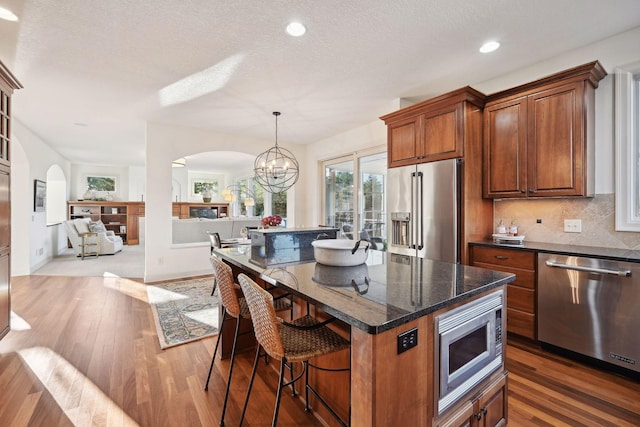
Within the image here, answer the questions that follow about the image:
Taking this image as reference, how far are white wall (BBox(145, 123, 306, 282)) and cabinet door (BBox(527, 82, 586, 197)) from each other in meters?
4.76

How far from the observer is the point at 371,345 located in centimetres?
95

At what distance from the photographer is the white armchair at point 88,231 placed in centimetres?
700

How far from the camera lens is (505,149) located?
9.48 feet

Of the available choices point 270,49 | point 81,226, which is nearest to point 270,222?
point 270,49

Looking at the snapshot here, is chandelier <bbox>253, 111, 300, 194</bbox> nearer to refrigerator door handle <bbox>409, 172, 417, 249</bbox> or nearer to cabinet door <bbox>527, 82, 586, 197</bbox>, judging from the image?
refrigerator door handle <bbox>409, 172, 417, 249</bbox>

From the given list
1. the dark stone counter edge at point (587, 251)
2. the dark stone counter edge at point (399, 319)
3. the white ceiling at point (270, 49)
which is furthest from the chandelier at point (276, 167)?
the dark stone counter edge at point (399, 319)

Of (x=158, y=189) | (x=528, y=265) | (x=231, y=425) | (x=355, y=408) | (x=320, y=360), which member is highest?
(x=158, y=189)

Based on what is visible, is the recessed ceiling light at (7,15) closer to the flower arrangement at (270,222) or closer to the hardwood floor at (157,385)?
the flower arrangement at (270,222)

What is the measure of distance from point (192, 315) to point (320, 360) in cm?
212

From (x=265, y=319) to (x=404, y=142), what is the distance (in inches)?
113

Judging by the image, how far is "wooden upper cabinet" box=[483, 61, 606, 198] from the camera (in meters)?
2.44

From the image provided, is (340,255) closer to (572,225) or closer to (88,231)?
(572,225)

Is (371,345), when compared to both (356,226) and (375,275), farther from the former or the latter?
(356,226)

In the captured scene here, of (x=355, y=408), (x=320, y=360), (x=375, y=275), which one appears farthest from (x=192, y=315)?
(x=355, y=408)
